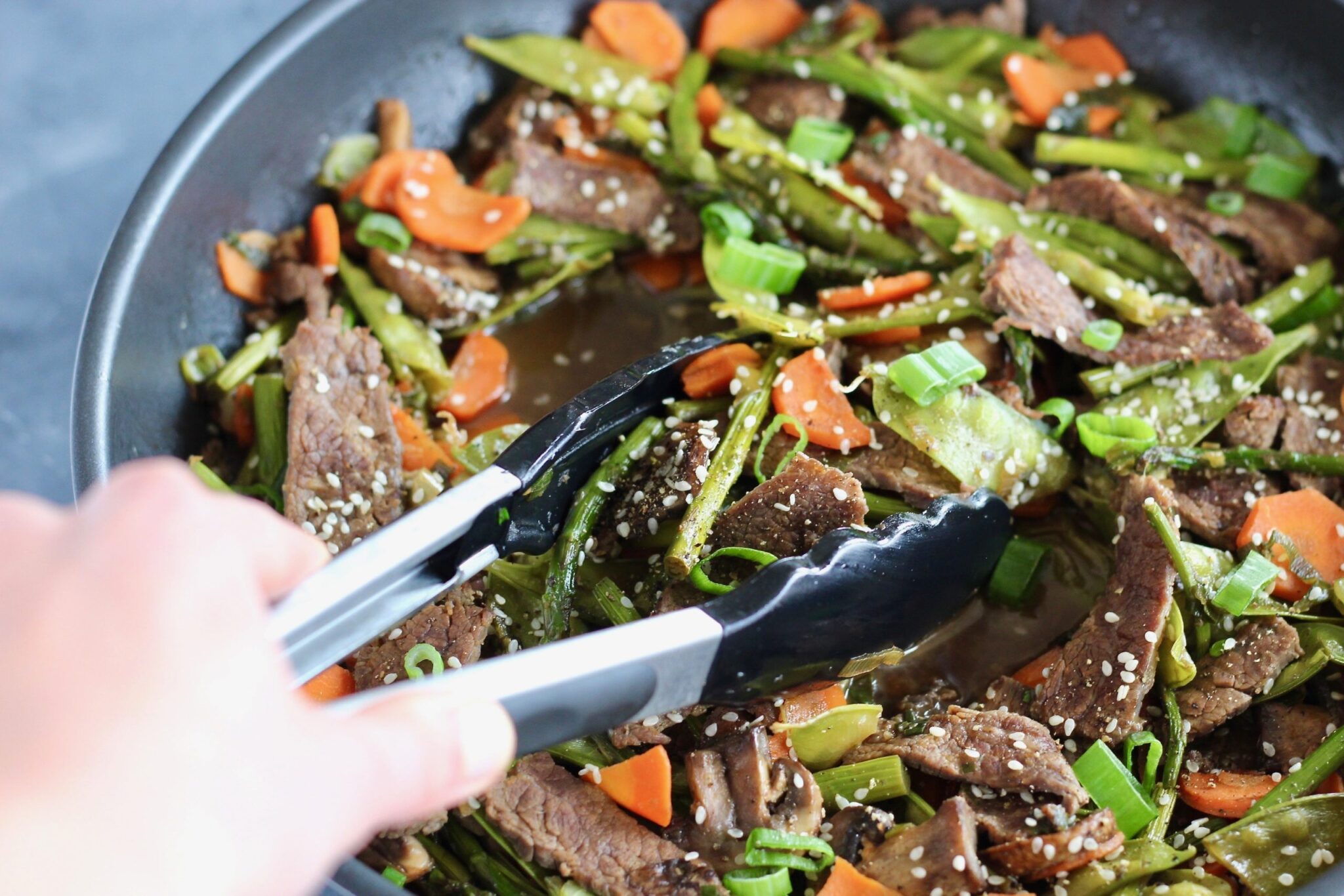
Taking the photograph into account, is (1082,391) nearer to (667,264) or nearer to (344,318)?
(667,264)

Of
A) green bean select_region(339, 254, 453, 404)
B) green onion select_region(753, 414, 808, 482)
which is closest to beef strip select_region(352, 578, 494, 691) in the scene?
green onion select_region(753, 414, 808, 482)

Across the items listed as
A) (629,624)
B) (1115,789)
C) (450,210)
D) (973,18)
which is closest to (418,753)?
(629,624)

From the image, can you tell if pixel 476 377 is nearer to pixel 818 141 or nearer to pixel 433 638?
pixel 433 638

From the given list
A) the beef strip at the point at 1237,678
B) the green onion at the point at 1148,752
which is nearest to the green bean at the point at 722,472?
the green onion at the point at 1148,752

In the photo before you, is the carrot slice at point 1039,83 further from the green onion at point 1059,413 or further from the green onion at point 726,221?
the green onion at point 1059,413

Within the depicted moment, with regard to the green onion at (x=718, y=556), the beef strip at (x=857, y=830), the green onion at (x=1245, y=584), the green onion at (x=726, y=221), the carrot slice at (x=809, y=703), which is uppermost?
the green onion at (x=726, y=221)

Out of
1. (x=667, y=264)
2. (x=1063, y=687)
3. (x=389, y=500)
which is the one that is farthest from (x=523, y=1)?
(x=1063, y=687)
